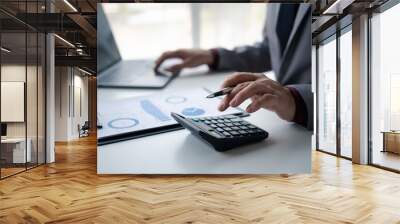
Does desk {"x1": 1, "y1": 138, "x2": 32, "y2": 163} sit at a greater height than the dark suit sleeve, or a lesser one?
lesser

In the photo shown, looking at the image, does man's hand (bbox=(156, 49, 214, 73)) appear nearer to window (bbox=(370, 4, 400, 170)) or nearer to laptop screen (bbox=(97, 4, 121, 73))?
laptop screen (bbox=(97, 4, 121, 73))

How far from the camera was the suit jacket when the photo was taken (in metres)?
5.41

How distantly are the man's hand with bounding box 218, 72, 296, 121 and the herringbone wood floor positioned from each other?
1.07 meters

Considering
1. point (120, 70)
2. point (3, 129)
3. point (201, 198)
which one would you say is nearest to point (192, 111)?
point (120, 70)

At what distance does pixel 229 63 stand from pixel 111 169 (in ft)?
7.41

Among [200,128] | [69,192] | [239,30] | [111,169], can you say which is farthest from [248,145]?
[69,192]

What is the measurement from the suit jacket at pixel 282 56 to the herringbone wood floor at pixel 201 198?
1169mm

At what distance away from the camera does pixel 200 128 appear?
515 cm

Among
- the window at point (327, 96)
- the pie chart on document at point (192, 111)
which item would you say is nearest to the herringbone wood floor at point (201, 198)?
the pie chart on document at point (192, 111)

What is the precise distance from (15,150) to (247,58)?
4.14 metres

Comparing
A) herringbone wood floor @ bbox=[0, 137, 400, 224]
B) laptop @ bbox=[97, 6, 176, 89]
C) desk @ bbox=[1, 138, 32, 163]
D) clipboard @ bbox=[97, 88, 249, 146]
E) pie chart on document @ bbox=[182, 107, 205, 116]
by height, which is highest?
laptop @ bbox=[97, 6, 176, 89]

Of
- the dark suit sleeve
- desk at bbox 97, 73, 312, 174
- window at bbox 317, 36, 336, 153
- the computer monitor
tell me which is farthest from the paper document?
window at bbox 317, 36, 336, 153

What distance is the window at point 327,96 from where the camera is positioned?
30.2 ft

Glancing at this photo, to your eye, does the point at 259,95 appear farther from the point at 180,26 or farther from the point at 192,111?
the point at 180,26
